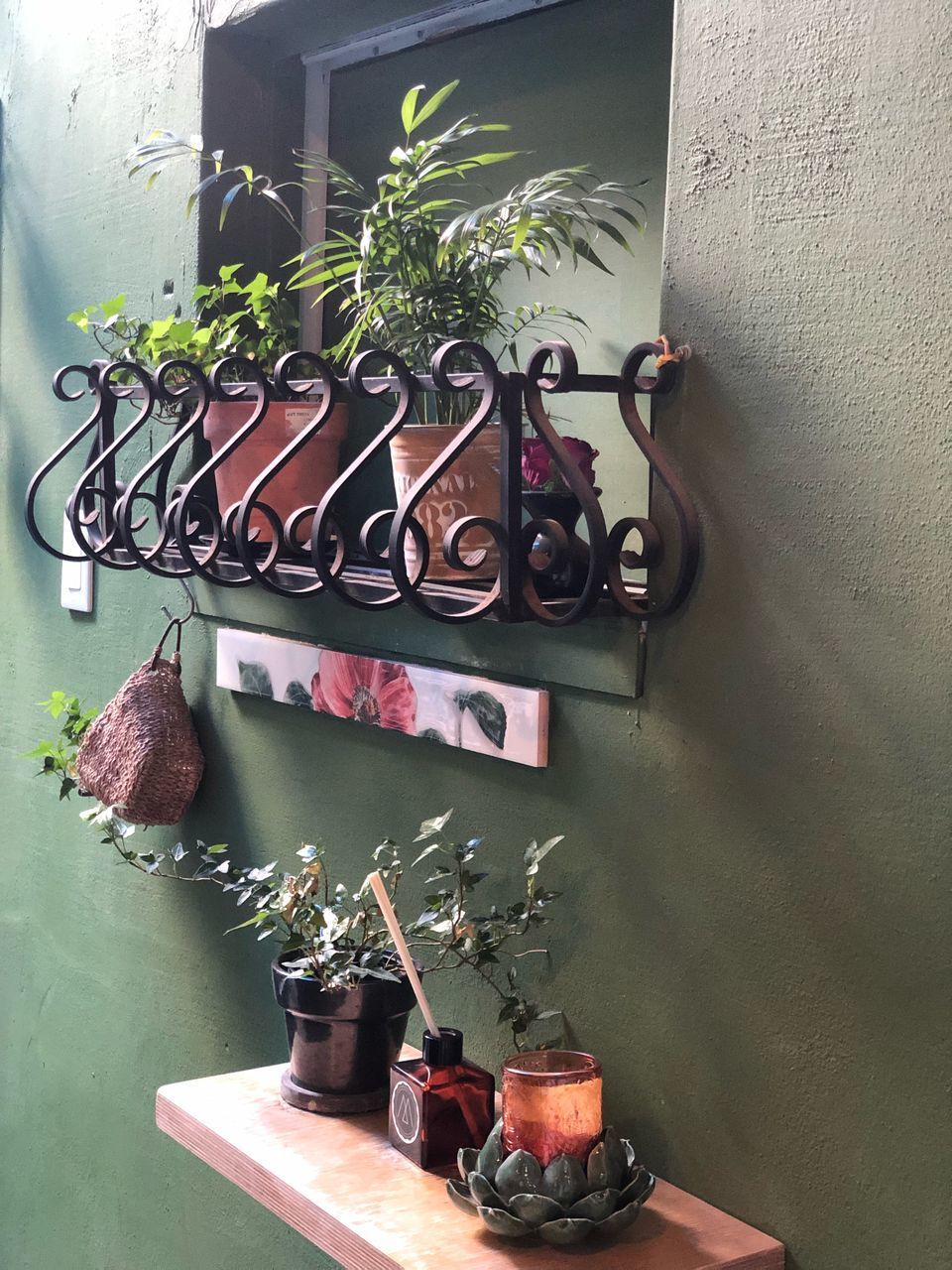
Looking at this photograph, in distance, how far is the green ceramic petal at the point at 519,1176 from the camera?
0.92 m

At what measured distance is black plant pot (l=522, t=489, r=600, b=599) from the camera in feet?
3.22

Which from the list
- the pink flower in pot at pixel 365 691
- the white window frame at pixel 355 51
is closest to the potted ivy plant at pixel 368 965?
the pink flower in pot at pixel 365 691

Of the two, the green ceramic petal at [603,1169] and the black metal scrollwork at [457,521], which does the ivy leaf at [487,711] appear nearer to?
the black metal scrollwork at [457,521]

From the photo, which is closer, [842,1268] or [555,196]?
[842,1268]

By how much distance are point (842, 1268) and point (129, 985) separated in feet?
3.67

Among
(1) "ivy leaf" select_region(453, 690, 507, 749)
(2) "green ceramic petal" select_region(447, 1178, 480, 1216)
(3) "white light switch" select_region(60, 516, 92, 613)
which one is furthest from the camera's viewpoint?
(3) "white light switch" select_region(60, 516, 92, 613)

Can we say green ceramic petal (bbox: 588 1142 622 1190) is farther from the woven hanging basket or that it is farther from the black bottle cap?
the woven hanging basket

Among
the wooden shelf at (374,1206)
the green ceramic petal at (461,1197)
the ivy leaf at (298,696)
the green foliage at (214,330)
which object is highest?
the green foliage at (214,330)

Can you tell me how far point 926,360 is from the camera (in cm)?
84

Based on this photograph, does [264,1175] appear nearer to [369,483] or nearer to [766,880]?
[766,880]

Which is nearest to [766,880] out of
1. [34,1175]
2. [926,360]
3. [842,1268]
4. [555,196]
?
[842,1268]

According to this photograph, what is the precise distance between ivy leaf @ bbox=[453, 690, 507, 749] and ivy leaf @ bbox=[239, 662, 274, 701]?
0.34 m

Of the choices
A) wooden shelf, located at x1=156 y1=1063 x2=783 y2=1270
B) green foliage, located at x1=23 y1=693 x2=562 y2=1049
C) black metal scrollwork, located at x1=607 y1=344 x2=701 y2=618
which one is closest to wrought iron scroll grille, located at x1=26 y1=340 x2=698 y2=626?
black metal scrollwork, located at x1=607 y1=344 x2=701 y2=618

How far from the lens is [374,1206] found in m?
0.98
